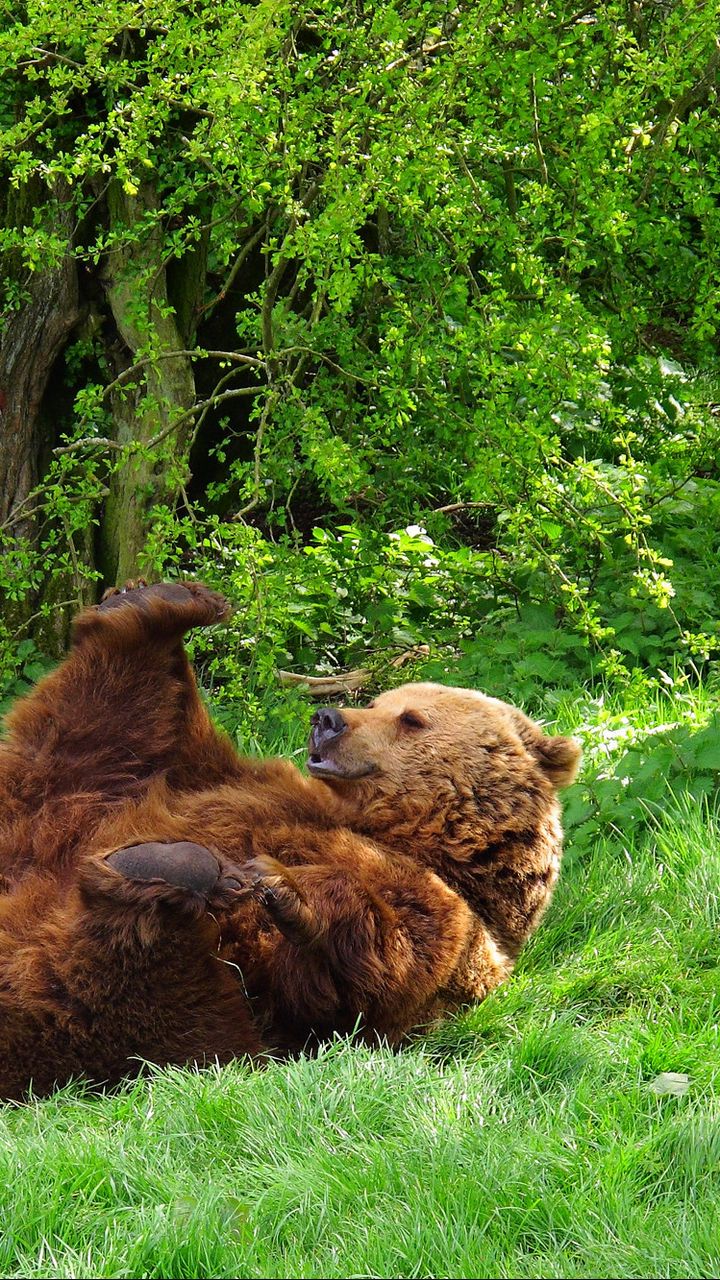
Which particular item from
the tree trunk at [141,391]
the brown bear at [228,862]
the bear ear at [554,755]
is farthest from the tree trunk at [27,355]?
the bear ear at [554,755]

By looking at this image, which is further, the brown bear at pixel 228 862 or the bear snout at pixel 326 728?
the bear snout at pixel 326 728

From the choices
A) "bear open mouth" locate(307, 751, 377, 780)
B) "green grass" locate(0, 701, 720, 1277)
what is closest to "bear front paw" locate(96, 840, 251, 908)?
"green grass" locate(0, 701, 720, 1277)

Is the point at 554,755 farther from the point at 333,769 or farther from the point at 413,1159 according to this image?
the point at 413,1159

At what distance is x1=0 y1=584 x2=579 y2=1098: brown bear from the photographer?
3.39 m

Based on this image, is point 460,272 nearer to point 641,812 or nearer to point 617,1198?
point 641,812

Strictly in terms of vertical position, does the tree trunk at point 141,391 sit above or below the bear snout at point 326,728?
above

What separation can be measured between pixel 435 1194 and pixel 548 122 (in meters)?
4.56

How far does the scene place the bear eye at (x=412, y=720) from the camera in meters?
4.07

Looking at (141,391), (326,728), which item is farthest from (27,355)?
(326,728)

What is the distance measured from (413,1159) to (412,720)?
148 cm

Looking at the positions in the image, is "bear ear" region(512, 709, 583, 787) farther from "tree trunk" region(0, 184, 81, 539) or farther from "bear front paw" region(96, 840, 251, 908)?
"tree trunk" region(0, 184, 81, 539)

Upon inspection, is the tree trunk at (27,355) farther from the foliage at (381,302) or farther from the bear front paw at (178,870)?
the bear front paw at (178,870)

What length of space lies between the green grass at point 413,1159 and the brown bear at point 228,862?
0.46ft

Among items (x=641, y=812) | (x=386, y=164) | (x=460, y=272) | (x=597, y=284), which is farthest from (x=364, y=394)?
(x=641, y=812)
